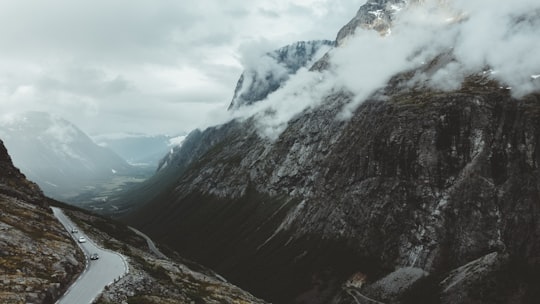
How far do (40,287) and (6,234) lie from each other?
23303 mm

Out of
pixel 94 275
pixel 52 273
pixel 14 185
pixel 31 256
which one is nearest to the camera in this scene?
pixel 52 273

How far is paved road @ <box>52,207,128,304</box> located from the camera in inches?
2608

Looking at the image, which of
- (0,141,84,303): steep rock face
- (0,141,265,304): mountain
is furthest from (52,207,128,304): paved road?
(0,141,84,303): steep rock face

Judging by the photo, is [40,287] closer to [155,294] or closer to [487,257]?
[155,294]

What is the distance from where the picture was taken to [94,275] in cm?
8088

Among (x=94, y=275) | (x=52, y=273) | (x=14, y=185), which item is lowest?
(x=94, y=275)

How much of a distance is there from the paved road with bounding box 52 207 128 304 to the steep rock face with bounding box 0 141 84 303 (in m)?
1.63

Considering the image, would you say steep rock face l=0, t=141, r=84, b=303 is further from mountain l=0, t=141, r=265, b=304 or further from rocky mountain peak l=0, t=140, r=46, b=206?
rocky mountain peak l=0, t=140, r=46, b=206

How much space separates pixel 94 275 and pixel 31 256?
11.5 meters

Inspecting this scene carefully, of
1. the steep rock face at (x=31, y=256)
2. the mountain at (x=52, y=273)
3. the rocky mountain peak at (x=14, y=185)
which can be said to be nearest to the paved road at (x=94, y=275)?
the mountain at (x=52, y=273)

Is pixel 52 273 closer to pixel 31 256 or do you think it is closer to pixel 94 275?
pixel 31 256

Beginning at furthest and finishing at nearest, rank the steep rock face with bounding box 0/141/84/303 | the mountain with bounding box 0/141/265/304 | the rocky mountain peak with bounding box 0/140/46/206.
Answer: the rocky mountain peak with bounding box 0/140/46/206, the mountain with bounding box 0/141/265/304, the steep rock face with bounding box 0/141/84/303

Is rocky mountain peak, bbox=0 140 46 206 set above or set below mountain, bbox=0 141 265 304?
above

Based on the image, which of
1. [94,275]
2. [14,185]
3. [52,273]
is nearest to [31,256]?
[52,273]
